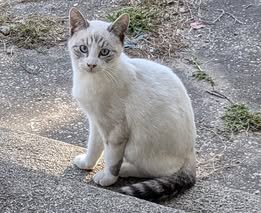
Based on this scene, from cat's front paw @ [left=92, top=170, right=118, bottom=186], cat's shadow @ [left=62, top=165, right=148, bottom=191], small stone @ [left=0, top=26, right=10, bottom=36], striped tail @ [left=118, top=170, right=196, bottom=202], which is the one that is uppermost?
striped tail @ [left=118, top=170, right=196, bottom=202]

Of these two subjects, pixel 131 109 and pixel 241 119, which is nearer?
pixel 131 109

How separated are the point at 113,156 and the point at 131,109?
23 centimetres

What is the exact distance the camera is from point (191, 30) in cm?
470

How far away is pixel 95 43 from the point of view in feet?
8.79

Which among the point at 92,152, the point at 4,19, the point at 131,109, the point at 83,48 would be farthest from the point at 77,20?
the point at 4,19

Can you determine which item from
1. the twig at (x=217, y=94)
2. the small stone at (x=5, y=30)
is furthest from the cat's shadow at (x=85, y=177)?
the small stone at (x=5, y=30)

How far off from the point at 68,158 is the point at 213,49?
1.90 m

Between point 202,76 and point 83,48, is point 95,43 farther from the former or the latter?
point 202,76

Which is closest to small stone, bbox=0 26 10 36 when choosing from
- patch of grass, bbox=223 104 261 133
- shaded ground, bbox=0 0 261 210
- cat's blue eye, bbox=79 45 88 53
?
shaded ground, bbox=0 0 261 210

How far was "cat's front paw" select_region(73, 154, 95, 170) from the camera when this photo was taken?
2.88 metres

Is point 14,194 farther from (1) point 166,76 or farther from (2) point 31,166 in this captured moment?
(1) point 166,76

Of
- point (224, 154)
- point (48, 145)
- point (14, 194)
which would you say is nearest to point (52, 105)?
point (48, 145)

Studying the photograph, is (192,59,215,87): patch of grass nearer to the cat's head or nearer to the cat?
the cat

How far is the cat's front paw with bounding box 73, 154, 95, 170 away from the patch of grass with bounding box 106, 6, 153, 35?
1.86 m
